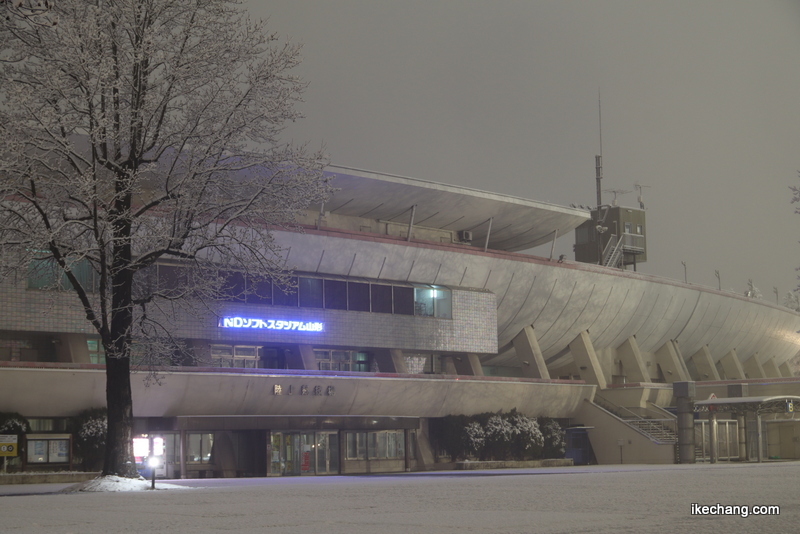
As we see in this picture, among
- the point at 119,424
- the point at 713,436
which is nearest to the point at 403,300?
the point at 713,436

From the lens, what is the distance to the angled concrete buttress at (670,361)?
7809cm

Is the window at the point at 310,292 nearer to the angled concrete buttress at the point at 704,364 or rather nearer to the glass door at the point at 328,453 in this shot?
the glass door at the point at 328,453

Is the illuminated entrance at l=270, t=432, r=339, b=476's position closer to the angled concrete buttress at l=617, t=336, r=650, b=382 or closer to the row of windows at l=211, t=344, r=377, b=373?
the row of windows at l=211, t=344, r=377, b=373

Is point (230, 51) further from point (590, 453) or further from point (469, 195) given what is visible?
point (590, 453)

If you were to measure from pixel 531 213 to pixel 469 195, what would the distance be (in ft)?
21.2

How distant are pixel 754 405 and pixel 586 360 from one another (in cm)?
1934

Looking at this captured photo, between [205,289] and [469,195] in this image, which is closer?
[205,289]

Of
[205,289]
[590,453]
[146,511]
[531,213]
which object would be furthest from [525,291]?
[146,511]

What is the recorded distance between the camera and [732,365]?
8812 centimetres

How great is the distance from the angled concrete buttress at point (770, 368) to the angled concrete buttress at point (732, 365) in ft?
30.9

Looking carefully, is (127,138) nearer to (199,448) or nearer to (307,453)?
(199,448)

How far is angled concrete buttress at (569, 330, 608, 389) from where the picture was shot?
66.1m

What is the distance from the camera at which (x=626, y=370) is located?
2889 inches

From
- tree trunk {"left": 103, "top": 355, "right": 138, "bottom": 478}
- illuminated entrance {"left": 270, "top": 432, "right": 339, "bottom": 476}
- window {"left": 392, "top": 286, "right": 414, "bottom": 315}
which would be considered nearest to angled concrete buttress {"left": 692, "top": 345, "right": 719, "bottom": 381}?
window {"left": 392, "top": 286, "right": 414, "bottom": 315}
